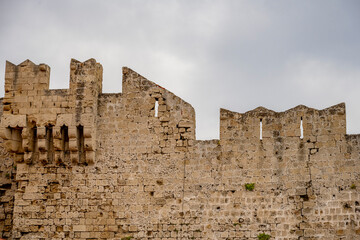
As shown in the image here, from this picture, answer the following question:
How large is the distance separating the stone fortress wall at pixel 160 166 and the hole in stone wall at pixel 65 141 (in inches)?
1.0

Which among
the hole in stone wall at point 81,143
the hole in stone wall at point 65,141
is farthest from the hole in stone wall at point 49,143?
the hole in stone wall at point 81,143

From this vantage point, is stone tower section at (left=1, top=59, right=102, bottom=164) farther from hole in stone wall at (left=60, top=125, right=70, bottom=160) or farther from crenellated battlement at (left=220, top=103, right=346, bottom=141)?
crenellated battlement at (left=220, top=103, right=346, bottom=141)

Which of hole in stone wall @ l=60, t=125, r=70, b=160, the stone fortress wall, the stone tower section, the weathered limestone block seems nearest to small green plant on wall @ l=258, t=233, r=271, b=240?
the stone fortress wall

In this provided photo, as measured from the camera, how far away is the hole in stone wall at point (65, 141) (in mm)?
14891

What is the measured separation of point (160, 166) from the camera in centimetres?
1444

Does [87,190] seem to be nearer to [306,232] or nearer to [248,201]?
[248,201]

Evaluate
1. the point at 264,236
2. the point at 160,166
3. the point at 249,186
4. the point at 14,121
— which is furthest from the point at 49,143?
the point at 264,236

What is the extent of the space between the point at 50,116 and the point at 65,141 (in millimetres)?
722

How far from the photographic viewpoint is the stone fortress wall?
13.6m

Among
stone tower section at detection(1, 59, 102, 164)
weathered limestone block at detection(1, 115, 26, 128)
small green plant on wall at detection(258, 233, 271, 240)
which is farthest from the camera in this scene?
weathered limestone block at detection(1, 115, 26, 128)

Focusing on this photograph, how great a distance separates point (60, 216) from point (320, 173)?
625 cm

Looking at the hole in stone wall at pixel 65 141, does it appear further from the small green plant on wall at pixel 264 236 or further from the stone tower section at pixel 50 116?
the small green plant on wall at pixel 264 236

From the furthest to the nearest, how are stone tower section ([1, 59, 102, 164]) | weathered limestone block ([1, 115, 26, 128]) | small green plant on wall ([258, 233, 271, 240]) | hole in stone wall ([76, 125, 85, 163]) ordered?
1. weathered limestone block ([1, 115, 26, 128])
2. hole in stone wall ([76, 125, 85, 163])
3. stone tower section ([1, 59, 102, 164])
4. small green plant on wall ([258, 233, 271, 240])

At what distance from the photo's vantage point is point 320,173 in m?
13.7
